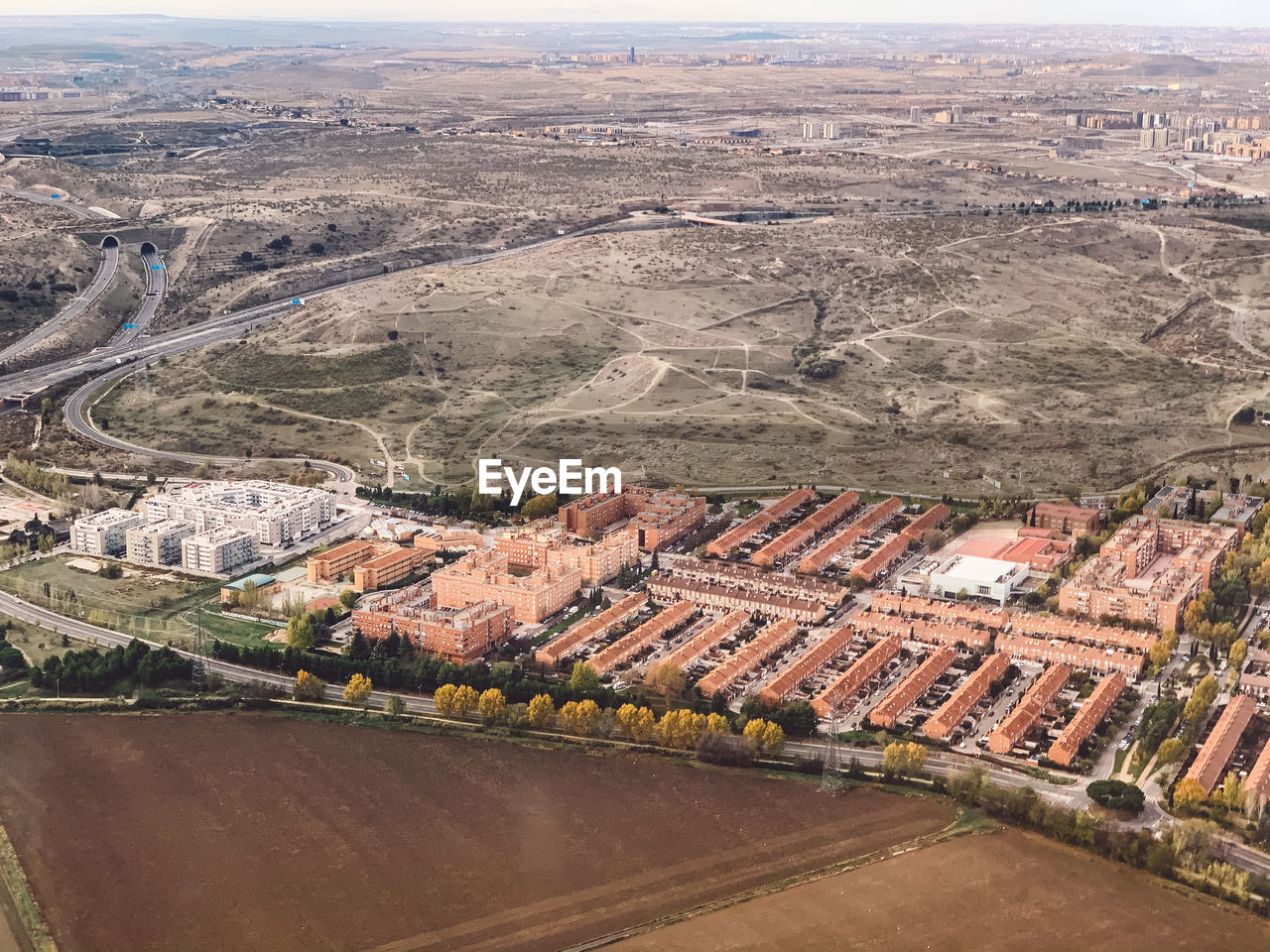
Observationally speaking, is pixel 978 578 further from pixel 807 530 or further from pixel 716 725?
pixel 716 725

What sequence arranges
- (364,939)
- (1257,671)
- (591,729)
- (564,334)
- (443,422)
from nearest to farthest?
(364,939)
(591,729)
(1257,671)
(443,422)
(564,334)

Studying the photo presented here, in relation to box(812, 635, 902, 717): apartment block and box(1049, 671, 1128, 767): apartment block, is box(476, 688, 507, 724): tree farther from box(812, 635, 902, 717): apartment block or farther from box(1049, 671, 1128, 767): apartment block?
box(1049, 671, 1128, 767): apartment block

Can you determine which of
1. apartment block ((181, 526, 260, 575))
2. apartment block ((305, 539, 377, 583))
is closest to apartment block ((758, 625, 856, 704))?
apartment block ((305, 539, 377, 583))

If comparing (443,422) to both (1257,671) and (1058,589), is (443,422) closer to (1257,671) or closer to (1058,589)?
(1058,589)

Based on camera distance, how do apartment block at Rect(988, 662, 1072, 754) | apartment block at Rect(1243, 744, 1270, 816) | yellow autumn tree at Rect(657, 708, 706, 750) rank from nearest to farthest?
apartment block at Rect(1243, 744, 1270, 816) < yellow autumn tree at Rect(657, 708, 706, 750) < apartment block at Rect(988, 662, 1072, 754)

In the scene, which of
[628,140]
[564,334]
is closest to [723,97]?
[628,140]

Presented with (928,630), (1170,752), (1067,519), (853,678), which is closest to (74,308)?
(1067,519)
